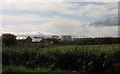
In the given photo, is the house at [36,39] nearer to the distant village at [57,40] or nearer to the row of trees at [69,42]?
the distant village at [57,40]

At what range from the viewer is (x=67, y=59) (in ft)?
47.5

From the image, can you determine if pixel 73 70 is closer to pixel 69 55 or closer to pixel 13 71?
pixel 69 55

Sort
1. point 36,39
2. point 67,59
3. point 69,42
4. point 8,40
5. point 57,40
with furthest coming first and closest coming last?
point 36,39 → point 57,40 → point 8,40 → point 69,42 → point 67,59

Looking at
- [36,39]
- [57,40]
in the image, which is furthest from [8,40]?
[36,39]

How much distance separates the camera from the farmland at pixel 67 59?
40.8ft

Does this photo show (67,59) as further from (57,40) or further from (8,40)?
(57,40)

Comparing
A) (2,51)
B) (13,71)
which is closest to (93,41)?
(2,51)

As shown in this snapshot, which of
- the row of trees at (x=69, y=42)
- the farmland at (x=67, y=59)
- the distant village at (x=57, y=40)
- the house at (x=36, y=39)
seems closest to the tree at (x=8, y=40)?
the row of trees at (x=69, y=42)

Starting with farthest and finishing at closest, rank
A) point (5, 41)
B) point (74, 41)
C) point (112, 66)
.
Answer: point (5, 41) → point (74, 41) → point (112, 66)

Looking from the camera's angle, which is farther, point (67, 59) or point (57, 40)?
point (57, 40)

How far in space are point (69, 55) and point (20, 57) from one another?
3.86 m

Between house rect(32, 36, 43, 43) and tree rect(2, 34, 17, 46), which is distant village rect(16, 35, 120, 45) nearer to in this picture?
house rect(32, 36, 43, 43)

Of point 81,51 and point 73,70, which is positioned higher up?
point 81,51

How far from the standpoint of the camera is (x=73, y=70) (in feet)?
45.2
